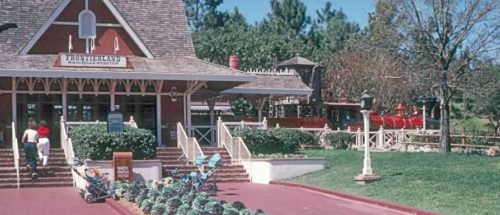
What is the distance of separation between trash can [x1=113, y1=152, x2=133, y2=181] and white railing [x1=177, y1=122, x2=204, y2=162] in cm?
374

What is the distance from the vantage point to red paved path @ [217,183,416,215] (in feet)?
52.0

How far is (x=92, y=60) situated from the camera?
26.9 m

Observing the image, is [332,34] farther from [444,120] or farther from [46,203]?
[46,203]

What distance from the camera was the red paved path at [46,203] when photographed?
15492mm

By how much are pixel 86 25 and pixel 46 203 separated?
13645 mm

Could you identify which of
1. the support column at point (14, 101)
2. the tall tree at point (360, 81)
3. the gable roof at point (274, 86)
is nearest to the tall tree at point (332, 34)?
the tall tree at point (360, 81)

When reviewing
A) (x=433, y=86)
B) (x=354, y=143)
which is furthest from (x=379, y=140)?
(x=433, y=86)

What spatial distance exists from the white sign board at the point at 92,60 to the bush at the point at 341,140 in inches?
374

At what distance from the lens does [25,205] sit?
16.7 metres

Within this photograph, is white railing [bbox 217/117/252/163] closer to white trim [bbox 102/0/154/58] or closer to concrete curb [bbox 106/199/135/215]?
white trim [bbox 102/0/154/58]

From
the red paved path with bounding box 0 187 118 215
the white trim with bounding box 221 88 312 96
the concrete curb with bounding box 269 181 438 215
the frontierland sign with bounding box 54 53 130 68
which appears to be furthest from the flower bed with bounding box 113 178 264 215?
the white trim with bounding box 221 88 312 96

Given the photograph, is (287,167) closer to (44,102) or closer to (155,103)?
(155,103)

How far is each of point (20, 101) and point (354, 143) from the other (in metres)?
13.2

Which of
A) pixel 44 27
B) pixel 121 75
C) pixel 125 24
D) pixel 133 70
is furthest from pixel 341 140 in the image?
pixel 44 27
